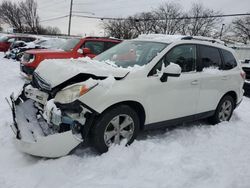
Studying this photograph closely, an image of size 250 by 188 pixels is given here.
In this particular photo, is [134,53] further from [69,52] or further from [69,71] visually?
[69,52]

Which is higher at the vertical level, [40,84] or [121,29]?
[121,29]

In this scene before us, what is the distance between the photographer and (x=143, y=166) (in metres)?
3.51

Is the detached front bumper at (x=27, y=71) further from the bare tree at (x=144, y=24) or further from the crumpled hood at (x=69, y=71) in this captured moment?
the bare tree at (x=144, y=24)

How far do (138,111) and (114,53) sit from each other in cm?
143

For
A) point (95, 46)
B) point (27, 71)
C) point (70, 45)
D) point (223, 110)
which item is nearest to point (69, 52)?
point (70, 45)

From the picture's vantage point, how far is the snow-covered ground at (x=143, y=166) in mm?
3119

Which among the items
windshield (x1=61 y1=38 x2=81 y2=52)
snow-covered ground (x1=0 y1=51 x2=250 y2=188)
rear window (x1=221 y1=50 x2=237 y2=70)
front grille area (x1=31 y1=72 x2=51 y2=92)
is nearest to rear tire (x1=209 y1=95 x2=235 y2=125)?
rear window (x1=221 y1=50 x2=237 y2=70)

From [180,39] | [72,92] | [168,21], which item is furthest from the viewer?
[168,21]

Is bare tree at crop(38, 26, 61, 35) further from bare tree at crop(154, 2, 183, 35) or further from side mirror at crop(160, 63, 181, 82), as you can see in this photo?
side mirror at crop(160, 63, 181, 82)

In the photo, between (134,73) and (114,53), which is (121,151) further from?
(114,53)

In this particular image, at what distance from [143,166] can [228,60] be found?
3.30 meters

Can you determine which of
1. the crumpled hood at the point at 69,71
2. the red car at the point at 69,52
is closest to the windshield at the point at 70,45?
the red car at the point at 69,52

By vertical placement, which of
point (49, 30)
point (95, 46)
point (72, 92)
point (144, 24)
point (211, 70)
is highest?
point (144, 24)

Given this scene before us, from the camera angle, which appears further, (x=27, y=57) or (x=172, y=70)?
(x=27, y=57)
